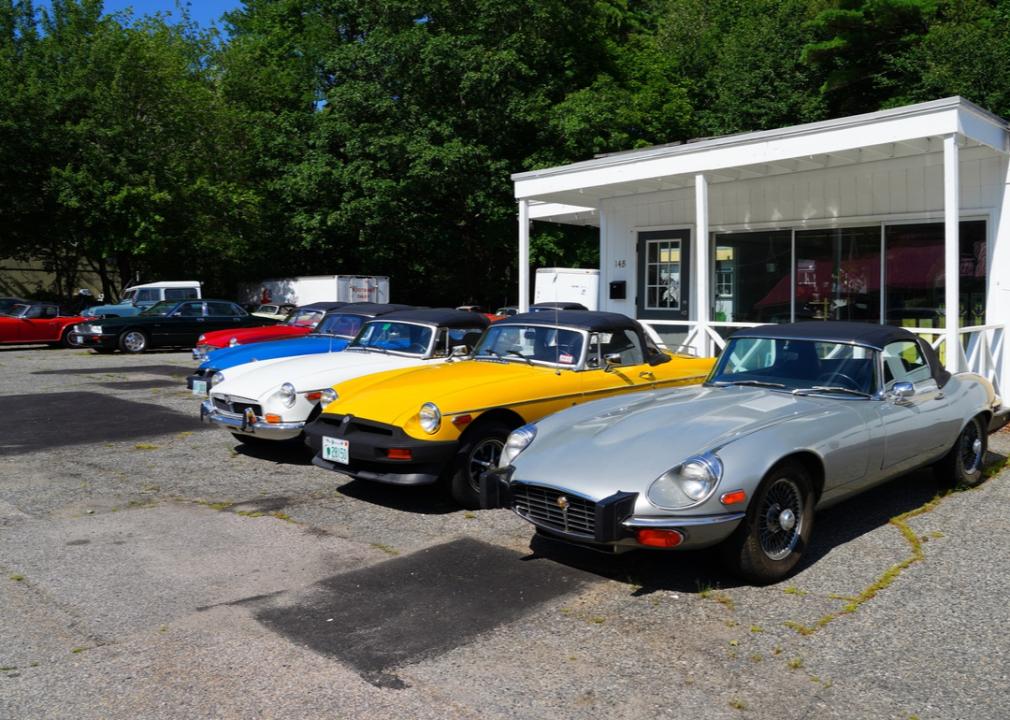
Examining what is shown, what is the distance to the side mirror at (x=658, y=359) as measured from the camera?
802 centimetres

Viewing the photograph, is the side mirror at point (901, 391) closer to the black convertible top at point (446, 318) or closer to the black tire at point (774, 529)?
the black tire at point (774, 529)

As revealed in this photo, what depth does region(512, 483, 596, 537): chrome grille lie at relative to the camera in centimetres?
458

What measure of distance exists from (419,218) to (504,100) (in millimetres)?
5237

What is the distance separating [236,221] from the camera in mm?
34156

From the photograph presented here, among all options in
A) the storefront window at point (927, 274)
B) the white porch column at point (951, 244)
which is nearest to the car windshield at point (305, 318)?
the storefront window at point (927, 274)

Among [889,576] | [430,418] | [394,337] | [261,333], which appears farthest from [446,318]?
[261,333]

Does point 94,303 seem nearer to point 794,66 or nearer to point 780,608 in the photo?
point 794,66

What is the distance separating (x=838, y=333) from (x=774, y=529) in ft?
6.38

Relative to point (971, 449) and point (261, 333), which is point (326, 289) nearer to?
point (261, 333)

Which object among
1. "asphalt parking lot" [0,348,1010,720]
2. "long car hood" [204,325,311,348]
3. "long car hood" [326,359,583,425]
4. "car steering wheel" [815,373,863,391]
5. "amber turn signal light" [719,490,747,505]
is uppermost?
"long car hood" [204,325,311,348]

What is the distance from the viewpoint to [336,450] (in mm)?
6484

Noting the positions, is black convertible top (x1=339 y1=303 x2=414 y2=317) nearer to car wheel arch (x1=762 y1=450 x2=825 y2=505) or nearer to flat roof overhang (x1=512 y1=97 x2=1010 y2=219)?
flat roof overhang (x1=512 y1=97 x2=1010 y2=219)

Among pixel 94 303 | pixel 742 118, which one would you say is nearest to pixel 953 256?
pixel 742 118

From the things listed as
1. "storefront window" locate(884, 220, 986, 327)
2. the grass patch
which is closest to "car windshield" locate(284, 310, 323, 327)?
"storefront window" locate(884, 220, 986, 327)
